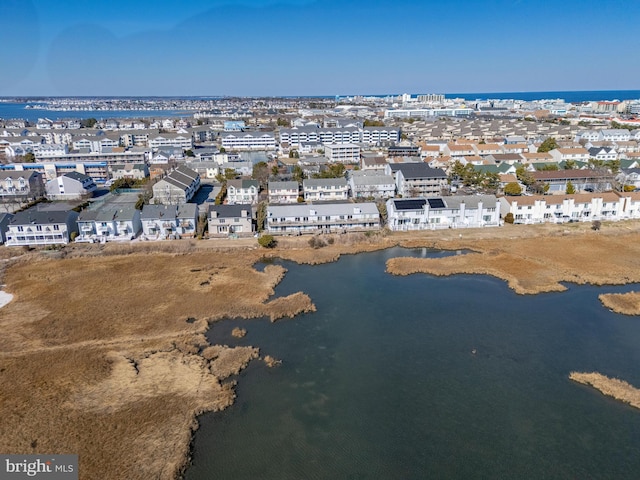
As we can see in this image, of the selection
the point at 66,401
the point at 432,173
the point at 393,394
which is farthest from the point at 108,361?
the point at 432,173

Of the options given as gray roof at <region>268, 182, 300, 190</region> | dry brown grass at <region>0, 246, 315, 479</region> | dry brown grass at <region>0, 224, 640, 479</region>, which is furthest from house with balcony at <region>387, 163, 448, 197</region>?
dry brown grass at <region>0, 246, 315, 479</region>

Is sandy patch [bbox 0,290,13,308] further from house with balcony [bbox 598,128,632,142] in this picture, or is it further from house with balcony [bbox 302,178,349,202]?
house with balcony [bbox 598,128,632,142]

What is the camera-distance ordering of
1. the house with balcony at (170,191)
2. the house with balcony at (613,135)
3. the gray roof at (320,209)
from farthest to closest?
the house with balcony at (613,135)
the house with balcony at (170,191)
the gray roof at (320,209)

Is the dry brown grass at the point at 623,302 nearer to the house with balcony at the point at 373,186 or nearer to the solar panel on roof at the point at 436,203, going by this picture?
the solar panel on roof at the point at 436,203

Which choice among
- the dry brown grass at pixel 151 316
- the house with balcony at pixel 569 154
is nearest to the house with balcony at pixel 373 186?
the dry brown grass at pixel 151 316

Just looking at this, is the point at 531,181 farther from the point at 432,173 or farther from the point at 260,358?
the point at 260,358

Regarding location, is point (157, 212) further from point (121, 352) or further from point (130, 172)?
point (130, 172)

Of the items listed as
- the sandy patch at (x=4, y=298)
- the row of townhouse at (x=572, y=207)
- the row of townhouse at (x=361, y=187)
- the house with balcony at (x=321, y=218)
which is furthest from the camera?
the row of townhouse at (x=361, y=187)
